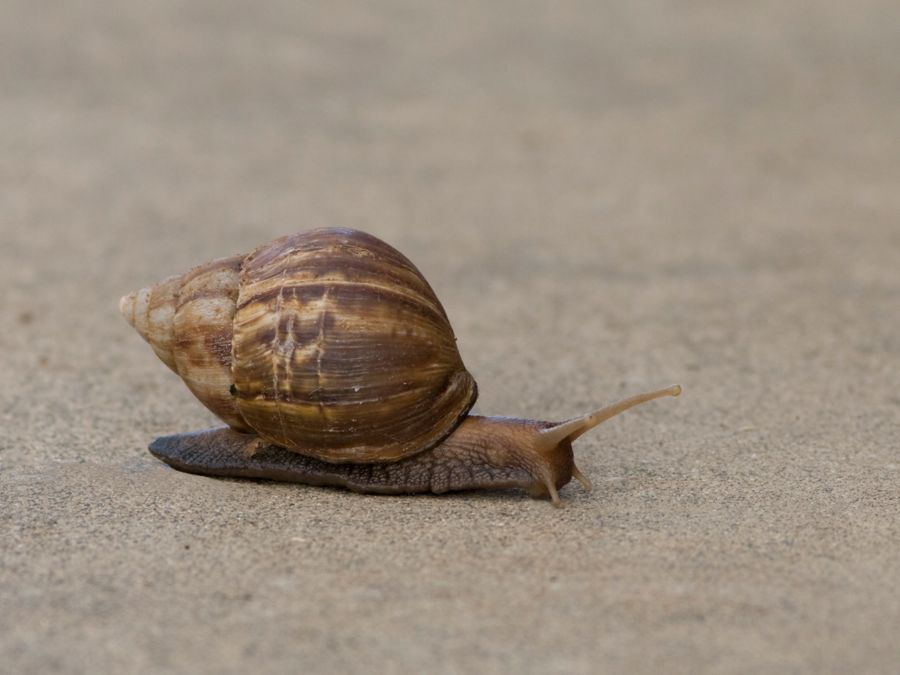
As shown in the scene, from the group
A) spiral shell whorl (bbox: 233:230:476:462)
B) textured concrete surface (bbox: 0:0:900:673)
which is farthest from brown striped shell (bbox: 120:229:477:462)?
textured concrete surface (bbox: 0:0:900:673)

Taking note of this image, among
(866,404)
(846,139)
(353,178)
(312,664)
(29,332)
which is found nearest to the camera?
(312,664)

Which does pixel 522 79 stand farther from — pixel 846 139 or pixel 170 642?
pixel 170 642

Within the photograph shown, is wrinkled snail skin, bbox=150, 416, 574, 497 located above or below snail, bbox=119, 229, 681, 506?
below

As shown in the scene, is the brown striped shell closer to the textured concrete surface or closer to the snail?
the snail

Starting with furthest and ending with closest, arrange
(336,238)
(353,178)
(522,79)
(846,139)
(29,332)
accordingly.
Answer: (522,79), (846,139), (353,178), (29,332), (336,238)

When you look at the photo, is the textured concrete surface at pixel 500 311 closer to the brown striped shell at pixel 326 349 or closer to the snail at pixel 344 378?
the snail at pixel 344 378

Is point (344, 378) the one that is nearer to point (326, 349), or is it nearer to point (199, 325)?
point (326, 349)

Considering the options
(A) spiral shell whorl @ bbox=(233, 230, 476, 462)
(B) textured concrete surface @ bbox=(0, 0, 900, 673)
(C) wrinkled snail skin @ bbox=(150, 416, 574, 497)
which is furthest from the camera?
(C) wrinkled snail skin @ bbox=(150, 416, 574, 497)

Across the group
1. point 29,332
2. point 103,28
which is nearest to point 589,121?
point 103,28
